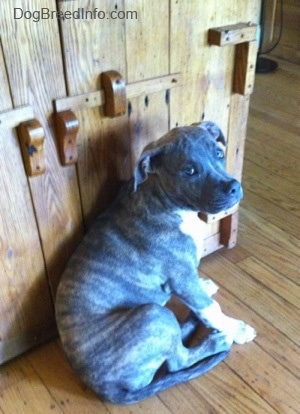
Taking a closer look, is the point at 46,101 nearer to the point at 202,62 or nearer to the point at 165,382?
the point at 202,62

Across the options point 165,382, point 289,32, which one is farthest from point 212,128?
point 289,32

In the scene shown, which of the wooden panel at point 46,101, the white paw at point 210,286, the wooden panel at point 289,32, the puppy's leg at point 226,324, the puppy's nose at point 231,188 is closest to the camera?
the wooden panel at point 46,101

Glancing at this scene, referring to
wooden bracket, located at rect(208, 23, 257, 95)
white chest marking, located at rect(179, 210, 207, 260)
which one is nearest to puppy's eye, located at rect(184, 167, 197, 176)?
white chest marking, located at rect(179, 210, 207, 260)

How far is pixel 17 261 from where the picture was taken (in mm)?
1380

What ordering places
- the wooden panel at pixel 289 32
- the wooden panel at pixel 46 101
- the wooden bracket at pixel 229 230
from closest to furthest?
the wooden panel at pixel 46 101, the wooden bracket at pixel 229 230, the wooden panel at pixel 289 32

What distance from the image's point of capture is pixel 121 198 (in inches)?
54.9

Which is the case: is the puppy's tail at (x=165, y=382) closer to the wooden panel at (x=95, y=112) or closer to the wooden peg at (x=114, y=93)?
the wooden panel at (x=95, y=112)

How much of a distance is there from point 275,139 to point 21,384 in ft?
6.30

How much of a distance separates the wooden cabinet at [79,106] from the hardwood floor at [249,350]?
5.7 inches

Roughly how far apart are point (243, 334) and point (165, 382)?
311 millimetres

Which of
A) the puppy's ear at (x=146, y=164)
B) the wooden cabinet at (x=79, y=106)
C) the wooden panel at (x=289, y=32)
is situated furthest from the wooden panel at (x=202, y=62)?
the wooden panel at (x=289, y=32)

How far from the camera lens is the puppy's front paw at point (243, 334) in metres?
1.52

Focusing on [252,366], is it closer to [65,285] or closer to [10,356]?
[65,285]

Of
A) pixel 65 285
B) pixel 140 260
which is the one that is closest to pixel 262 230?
pixel 140 260
